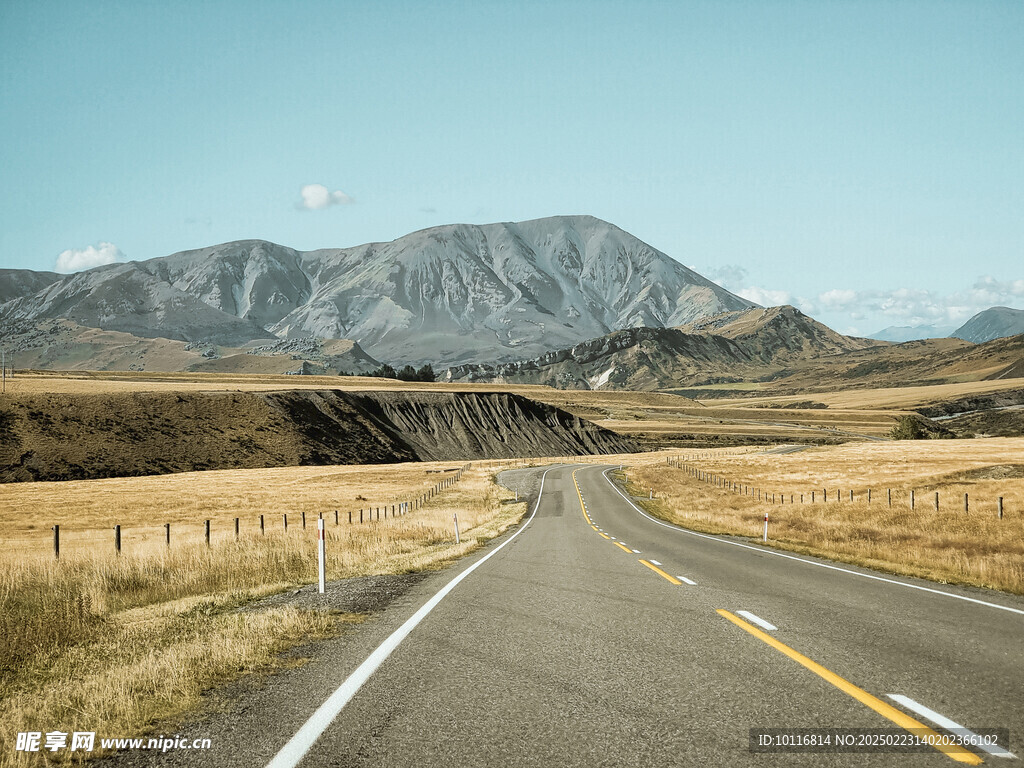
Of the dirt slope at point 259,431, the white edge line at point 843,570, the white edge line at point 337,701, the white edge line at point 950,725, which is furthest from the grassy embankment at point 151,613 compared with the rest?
the dirt slope at point 259,431

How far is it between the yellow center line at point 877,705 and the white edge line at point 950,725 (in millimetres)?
123

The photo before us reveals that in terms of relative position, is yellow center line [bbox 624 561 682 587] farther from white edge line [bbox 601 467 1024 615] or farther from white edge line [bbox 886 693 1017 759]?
white edge line [bbox 886 693 1017 759]

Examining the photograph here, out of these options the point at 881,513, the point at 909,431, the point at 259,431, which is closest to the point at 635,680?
the point at 881,513

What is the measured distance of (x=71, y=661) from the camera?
7.93m

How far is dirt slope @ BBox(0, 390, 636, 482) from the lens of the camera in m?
76.3

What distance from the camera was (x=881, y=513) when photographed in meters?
32.7

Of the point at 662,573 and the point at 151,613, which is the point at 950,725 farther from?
the point at 151,613

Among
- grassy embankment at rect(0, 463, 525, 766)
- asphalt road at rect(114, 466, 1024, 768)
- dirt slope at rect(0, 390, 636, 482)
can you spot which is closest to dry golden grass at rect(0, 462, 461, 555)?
grassy embankment at rect(0, 463, 525, 766)

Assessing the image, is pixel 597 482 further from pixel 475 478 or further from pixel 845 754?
pixel 845 754

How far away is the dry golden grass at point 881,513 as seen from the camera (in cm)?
1777

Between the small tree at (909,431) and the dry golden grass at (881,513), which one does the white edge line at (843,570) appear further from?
the small tree at (909,431)

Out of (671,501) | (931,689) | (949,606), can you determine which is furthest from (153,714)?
(671,501)

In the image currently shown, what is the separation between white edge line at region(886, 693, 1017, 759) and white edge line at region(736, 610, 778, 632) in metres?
2.83

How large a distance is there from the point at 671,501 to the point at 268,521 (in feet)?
77.1
